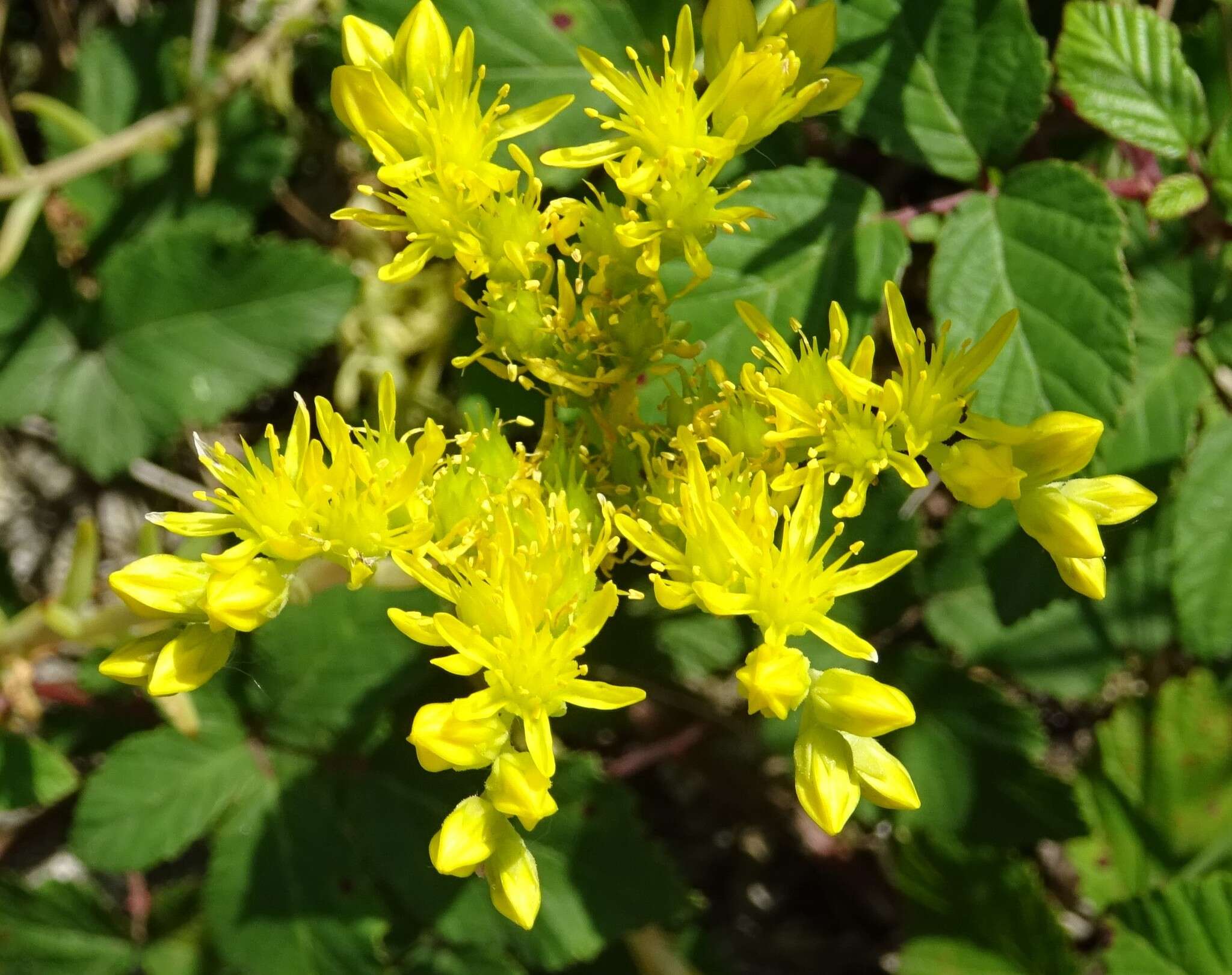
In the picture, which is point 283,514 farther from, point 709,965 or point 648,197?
point 709,965

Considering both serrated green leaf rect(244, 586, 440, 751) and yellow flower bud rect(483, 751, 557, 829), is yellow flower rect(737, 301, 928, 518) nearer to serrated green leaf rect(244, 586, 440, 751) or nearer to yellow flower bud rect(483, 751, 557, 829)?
yellow flower bud rect(483, 751, 557, 829)

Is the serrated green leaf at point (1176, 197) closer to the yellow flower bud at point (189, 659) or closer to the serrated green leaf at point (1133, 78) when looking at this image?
the serrated green leaf at point (1133, 78)

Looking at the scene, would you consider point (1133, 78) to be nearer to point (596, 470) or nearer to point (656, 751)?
point (596, 470)

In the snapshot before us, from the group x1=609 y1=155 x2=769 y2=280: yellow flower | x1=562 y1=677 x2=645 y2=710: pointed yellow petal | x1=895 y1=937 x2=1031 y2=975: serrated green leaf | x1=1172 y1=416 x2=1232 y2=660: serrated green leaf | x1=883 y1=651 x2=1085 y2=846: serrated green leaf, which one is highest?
x1=609 y1=155 x2=769 y2=280: yellow flower

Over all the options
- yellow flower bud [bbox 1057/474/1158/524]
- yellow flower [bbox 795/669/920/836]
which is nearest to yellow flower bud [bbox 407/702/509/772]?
yellow flower [bbox 795/669/920/836]

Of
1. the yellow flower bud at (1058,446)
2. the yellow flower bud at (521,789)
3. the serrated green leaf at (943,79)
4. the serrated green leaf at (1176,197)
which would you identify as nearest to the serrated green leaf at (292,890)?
the yellow flower bud at (521,789)

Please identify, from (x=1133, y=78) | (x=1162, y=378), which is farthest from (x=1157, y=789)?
(x=1133, y=78)

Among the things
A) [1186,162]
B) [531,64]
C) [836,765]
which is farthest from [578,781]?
[1186,162]
